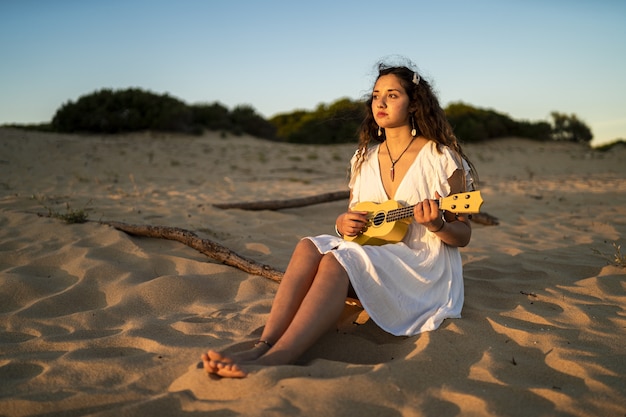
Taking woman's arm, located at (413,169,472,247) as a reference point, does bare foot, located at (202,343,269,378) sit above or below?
below

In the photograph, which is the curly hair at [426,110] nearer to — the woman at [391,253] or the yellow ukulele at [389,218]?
the woman at [391,253]

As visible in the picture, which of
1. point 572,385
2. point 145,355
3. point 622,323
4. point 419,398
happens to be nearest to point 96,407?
point 145,355

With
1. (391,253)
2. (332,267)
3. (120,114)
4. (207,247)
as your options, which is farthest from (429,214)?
(120,114)

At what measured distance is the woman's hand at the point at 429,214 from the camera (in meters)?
2.73

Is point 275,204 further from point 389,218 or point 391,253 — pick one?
point 391,253

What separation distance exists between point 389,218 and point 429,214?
1.09 feet

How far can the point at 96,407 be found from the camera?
2031 millimetres

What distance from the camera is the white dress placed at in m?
2.71

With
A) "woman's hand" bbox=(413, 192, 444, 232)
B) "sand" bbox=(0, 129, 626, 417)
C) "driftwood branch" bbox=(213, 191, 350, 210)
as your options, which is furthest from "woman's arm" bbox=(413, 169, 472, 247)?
"driftwood branch" bbox=(213, 191, 350, 210)

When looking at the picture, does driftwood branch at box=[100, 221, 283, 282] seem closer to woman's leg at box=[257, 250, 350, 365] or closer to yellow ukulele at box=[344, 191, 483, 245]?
yellow ukulele at box=[344, 191, 483, 245]

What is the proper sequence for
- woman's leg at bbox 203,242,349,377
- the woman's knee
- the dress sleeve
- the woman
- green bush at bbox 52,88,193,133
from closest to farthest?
woman's leg at bbox 203,242,349,377 → the woman → the woman's knee → the dress sleeve → green bush at bbox 52,88,193,133

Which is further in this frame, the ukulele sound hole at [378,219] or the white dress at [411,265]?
the ukulele sound hole at [378,219]

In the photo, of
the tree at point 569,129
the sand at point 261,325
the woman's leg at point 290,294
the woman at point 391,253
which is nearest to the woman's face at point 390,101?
the woman at point 391,253

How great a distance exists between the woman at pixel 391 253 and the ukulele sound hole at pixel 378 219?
66mm
